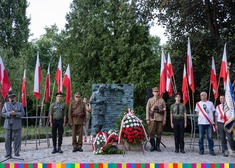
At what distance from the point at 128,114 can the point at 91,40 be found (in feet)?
55.1

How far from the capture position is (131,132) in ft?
32.4

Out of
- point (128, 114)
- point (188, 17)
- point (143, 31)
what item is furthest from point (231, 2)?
point (128, 114)

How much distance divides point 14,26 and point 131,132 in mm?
30019

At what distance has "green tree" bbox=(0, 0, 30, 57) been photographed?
35.7m

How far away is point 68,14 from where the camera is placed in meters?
30.4

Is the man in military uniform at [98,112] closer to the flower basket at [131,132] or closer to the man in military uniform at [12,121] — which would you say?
the flower basket at [131,132]

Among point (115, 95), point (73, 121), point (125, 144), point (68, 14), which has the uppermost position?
point (68, 14)

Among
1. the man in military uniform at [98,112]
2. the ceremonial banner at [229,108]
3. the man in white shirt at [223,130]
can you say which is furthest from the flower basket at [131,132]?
the ceremonial banner at [229,108]

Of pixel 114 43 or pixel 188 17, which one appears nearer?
pixel 188 17

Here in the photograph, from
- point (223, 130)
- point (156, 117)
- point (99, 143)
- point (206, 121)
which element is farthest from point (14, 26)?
Result: point (223, 130)

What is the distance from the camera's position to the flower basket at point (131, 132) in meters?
9.88

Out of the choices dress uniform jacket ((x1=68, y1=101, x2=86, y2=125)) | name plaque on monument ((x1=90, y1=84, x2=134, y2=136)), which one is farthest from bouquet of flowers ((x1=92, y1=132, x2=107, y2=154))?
name plaque on monument ((x1=90, y1=84, x2=134, y2=136))

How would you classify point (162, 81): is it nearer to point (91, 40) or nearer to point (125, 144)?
point (125, 144)

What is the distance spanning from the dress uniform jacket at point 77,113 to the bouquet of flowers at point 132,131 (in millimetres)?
1247
